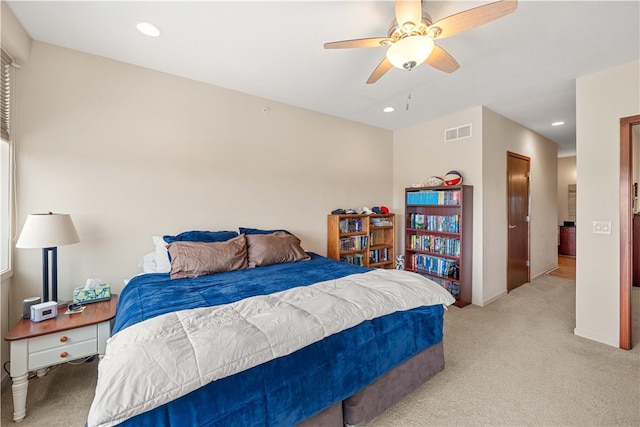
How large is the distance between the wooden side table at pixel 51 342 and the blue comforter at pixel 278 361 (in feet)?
0.92

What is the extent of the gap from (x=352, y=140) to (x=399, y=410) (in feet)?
11.4

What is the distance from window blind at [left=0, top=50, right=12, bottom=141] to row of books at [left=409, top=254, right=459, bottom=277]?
15.2ft

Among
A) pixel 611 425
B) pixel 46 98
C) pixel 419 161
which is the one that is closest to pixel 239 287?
pixel 46 98

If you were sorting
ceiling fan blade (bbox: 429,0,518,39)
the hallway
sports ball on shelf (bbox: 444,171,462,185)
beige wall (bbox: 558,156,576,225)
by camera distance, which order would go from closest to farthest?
1. ceiling fan blade (bbox: 429,0,518,39)
2. sports ball on shelf (bbox: 444,171,462,185)
3. the hallway
4. beige wall (bbox: 558,156,576,225)

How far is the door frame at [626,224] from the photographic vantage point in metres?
2.42

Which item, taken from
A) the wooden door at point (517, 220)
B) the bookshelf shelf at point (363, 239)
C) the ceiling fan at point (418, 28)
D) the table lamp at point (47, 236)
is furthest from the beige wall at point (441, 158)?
the table lamp at point (47, 236)

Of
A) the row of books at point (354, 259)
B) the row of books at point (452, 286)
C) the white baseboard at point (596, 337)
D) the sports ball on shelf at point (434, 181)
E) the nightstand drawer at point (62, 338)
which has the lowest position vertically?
the white baseboard at point (596, 337)

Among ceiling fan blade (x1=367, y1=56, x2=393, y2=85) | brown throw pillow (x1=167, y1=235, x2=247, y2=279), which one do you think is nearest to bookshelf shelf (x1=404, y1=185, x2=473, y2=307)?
Result: ceiling fan blade (x1=367, y1=56, x2=393, y2=85)

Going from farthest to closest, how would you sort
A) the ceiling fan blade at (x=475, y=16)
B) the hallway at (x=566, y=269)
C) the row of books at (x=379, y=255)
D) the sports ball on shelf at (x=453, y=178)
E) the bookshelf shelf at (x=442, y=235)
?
the hallway at (x=566, y=269) < the row of books at (x=379, y=255) < the sports ball on shelf at (x=453, y=178) < the bookshelf shelf at (x=442, y=235) < the ceiling fan blade at (x=475, y=16)

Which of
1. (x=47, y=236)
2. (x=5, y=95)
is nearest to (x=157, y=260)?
(x=47, y=236)

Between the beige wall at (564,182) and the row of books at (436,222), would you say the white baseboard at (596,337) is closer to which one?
the row of books at (436,222)

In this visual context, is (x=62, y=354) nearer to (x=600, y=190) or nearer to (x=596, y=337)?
(x=596, y=337)

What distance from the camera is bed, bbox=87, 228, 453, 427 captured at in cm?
100

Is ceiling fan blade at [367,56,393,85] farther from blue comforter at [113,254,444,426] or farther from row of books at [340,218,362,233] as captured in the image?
row of books at [340,218,362,233]
